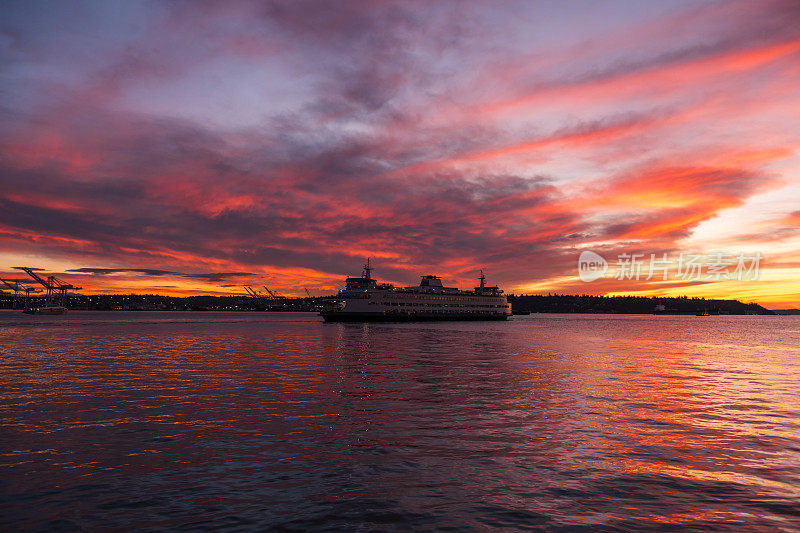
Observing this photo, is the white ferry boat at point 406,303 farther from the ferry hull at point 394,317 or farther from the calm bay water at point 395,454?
the calm bay water at point 395,454

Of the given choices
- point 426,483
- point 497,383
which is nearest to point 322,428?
point 426,483

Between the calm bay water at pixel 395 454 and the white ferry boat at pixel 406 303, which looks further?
the white ferry boat at pixel 406 303

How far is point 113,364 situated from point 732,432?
4065 centimetres

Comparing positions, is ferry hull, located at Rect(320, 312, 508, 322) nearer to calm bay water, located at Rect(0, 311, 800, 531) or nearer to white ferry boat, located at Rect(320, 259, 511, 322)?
white ferry boat, located at Rect(320, 259, 511, 322)

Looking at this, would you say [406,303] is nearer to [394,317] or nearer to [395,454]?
[394,317]

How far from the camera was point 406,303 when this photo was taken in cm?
16300

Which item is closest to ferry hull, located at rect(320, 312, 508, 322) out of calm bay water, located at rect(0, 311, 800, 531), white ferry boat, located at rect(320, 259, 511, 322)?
white ferry boat, located at rect(320, 259, 511, 322)

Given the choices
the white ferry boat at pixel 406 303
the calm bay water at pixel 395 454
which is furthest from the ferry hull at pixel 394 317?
the calm bay water at pixel 395 454

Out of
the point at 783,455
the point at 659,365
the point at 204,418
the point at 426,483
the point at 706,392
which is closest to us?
the point at 426,483

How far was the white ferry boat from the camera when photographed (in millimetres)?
149875

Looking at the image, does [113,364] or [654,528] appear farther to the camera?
[113,364]

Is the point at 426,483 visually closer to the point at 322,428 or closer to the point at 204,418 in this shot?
the point at 322,428

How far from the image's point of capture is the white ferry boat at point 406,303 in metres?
150

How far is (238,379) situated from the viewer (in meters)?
30.3
